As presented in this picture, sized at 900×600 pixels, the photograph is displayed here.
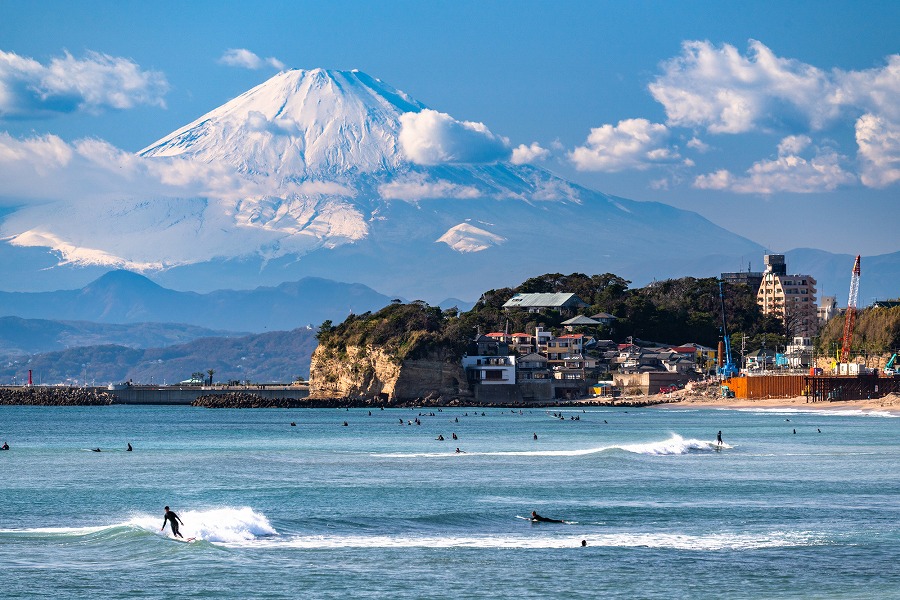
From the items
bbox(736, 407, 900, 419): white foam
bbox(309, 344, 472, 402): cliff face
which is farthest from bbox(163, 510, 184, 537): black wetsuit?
bbox(309, 344, 472, 402): cliff face

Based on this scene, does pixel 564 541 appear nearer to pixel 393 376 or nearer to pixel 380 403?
pixel 380 403

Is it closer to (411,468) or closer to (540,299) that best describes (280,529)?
(411,468)

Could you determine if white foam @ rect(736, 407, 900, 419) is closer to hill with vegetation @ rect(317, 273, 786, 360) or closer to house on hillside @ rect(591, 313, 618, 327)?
hill with vegetation @ rect(317, 273, 786, 360)

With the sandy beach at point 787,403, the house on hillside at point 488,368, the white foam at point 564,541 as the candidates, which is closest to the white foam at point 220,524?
the white foam at point 564,541

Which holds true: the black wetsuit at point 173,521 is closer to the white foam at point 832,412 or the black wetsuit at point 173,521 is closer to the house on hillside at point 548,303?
the white foam at point 832,412

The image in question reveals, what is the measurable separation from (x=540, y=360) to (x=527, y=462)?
9658 cm

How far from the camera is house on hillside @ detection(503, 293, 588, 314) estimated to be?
7210 inches

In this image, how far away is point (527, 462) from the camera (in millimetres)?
55094

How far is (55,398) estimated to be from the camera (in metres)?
158

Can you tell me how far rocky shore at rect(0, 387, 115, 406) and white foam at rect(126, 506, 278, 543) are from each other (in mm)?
126229

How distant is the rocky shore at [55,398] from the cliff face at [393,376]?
103 feet

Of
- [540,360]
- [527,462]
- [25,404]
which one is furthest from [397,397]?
[527,462]

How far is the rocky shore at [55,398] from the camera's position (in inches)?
6161

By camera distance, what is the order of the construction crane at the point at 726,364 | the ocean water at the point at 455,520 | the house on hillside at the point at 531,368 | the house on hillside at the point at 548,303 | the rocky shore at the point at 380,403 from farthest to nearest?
the house on hillside at the point at 548,303 < the construction crane at the point at 726,364 < the house on hillside at the point at 531,368 < the rocky shore at the point at 380,403 < the ocean water at the point at 455,520
